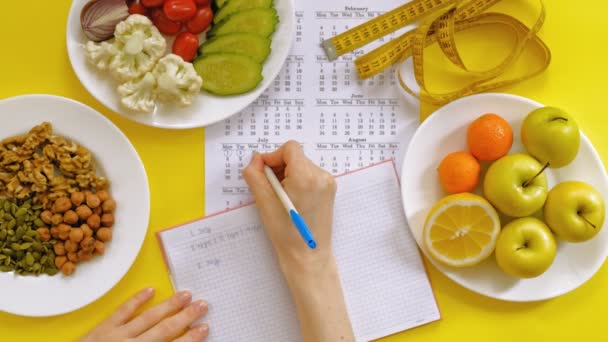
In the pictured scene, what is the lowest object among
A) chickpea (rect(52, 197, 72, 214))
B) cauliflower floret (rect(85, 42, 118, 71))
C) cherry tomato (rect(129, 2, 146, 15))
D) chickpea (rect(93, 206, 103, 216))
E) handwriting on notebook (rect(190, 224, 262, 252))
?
handwriting on notebook (rect(190, 224, 262, 252))

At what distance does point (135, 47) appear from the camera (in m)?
1.22

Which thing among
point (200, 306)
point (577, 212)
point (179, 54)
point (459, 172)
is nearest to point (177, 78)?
point (179, 54)

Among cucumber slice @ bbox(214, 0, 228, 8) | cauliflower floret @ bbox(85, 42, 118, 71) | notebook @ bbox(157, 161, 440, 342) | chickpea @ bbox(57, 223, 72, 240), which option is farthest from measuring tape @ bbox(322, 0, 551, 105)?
chickpea @ bbox(57, 223, 72, 240)

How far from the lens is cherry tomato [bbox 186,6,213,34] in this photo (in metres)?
1.28

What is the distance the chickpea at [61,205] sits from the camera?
4.10 feet

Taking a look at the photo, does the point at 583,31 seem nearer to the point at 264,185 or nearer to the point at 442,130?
the point at 442,130

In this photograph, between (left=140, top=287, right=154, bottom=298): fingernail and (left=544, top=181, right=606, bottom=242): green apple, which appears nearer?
(left=544, top=181, right=606, bottom=242): green apple

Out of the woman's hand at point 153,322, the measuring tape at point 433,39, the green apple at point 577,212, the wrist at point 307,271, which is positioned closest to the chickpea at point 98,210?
the woman's hand at point 153,322

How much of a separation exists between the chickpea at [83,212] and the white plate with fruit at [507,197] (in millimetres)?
713

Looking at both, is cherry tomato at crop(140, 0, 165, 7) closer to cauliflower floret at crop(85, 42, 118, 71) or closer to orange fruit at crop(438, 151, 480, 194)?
cauliflower floret at crop(85, 42, 118, 71)

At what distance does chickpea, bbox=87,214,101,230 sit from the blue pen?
1.29 feet

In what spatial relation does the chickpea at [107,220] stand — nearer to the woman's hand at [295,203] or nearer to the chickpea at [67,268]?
the chickpea at [67,268]

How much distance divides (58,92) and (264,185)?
21.4 inches

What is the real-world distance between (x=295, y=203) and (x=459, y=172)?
0.36 metres
